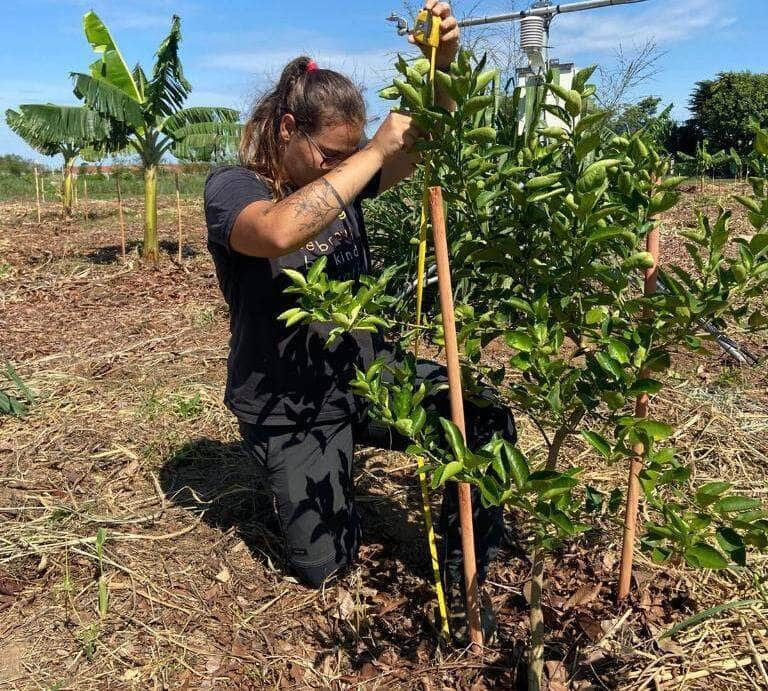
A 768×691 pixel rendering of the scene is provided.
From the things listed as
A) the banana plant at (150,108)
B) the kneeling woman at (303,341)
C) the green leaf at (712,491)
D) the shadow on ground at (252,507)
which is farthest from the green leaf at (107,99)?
the green leaf at (712,491)

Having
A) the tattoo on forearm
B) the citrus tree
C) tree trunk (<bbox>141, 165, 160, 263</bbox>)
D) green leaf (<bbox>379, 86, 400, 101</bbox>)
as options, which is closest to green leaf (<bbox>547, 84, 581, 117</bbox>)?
the citrus tree

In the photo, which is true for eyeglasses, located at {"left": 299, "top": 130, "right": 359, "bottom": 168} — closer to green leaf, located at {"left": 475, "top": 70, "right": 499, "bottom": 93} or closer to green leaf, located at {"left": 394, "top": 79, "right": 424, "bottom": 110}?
green leaf, located at {"left": 394, "top": 79, "right": 424, "bottom": 110}

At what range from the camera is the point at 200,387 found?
3.90 meters

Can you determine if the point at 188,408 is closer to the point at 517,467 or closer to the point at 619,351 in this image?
the point at 517,467

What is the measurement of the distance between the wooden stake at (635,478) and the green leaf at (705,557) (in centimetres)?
18

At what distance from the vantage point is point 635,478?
5.79 feet

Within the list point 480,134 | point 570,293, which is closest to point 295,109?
point 480,134

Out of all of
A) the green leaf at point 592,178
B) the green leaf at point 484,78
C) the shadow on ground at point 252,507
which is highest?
the green leaf at point 484,78

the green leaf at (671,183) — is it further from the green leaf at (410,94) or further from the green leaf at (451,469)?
the green leaf at (451,469)

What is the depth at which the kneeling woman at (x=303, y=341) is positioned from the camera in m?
1.92

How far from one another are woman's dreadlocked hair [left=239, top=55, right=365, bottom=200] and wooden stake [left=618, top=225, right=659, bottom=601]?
0.92 meters

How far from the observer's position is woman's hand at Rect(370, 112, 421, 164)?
1.52 meters

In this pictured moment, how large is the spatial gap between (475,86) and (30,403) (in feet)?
11.0

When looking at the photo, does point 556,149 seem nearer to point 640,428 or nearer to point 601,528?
point 640,428
